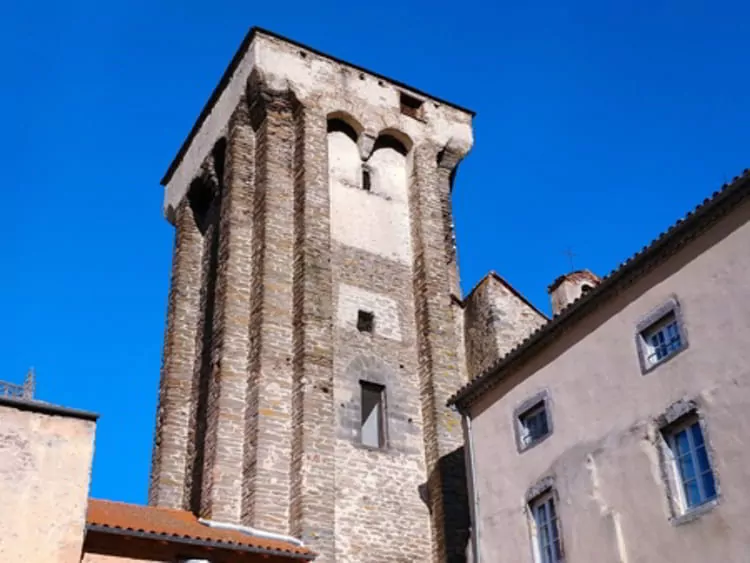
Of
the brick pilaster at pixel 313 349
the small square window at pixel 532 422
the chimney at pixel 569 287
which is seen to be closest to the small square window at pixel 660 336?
the small square window at pixel 532 422

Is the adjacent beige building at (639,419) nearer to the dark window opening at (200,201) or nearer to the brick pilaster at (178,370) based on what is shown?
the brick pilaster at (178,370)

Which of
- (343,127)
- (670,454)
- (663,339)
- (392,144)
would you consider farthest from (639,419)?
(392,144)

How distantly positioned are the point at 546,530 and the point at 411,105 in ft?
44.8

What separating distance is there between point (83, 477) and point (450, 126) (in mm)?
15422

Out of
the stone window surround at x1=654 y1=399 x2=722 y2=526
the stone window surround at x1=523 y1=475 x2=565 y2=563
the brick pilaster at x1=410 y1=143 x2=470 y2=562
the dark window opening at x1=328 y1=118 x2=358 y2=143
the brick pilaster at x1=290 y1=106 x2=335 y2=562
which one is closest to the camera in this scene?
the stone window surround at x1=654 y1=399 x2=722 y2=526

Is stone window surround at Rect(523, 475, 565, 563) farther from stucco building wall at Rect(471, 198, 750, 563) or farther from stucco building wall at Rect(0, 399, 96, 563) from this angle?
stucco building wall at Rect(0, 399, 96, 563)

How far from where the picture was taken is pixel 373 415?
63.9 feet

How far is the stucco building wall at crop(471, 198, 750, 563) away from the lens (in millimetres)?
11453

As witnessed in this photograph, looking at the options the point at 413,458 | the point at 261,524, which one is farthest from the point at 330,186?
the point at 261,524

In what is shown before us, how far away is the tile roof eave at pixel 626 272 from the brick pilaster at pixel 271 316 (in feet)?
11.8

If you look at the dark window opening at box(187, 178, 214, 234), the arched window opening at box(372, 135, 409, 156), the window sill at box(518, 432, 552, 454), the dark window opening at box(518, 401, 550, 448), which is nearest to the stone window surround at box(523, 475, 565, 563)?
the window sill at box(518, 432, 552, 454)

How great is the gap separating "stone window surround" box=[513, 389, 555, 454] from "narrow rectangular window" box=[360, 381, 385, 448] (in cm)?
456

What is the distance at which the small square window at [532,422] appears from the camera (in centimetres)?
1439

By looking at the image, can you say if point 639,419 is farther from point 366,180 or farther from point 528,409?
point 366,180
